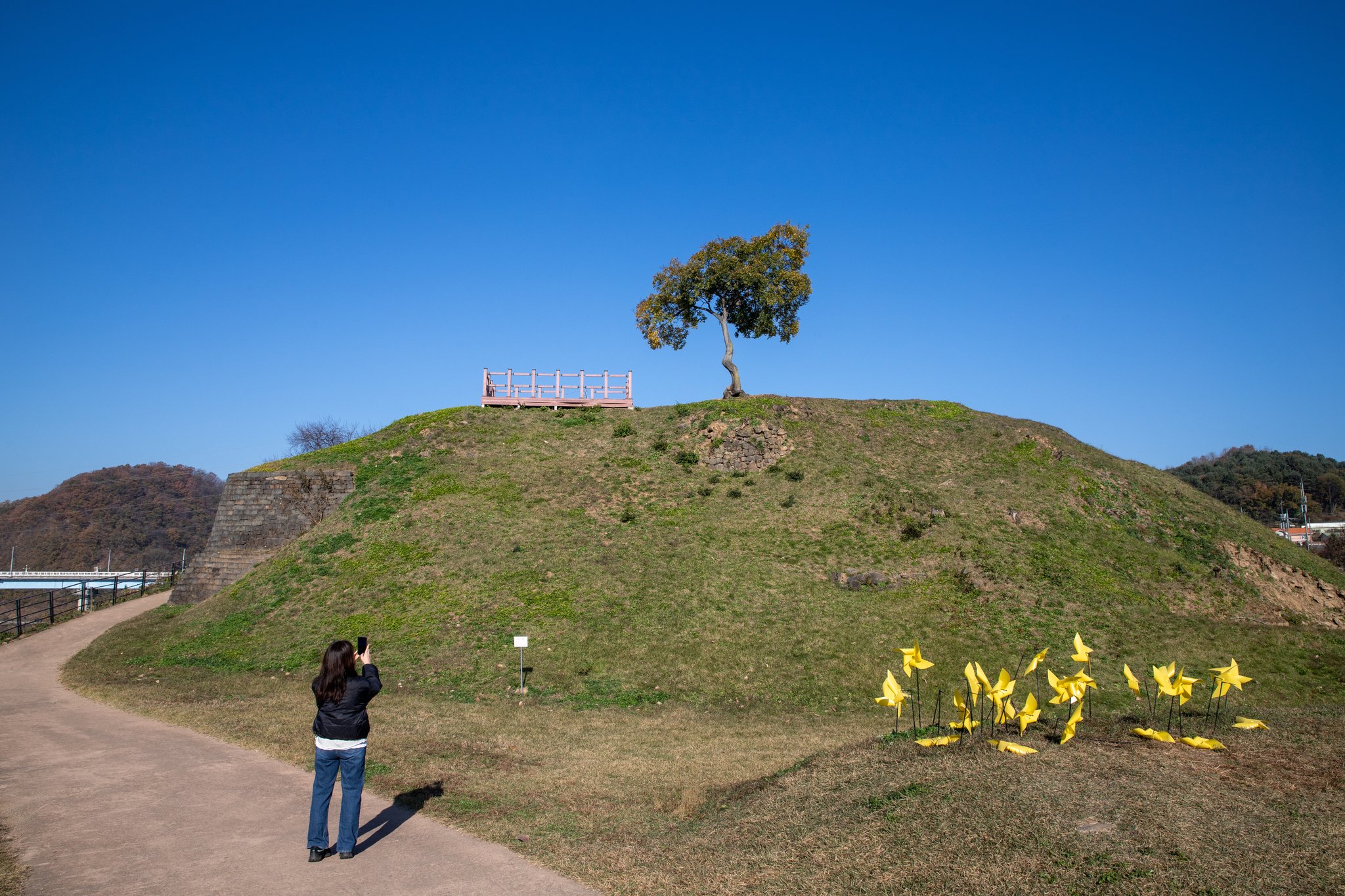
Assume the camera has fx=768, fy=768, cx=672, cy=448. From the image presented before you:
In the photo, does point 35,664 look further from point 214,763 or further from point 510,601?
point 214,763

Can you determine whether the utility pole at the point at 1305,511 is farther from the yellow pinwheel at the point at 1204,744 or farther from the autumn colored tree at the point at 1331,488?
the yellow pinwheel at the point at 1204,744

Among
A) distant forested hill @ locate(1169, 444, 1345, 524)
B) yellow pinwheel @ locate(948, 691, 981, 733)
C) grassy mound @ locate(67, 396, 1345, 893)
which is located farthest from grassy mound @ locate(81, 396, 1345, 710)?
distant forested hill @ locate(1169, 444, 1345, 524)

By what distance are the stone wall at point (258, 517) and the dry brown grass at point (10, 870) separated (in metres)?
20.7

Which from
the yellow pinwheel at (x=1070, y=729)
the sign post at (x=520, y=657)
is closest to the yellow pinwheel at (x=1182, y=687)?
the yellow pinwheel at (x=1070, y=729)

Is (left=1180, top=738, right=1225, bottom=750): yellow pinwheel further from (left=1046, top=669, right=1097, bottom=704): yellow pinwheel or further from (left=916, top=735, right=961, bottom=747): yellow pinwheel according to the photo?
(left=916, top=735, right=961, bottom=747): yellow pinwheel

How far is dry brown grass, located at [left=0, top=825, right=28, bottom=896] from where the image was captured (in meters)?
6.58

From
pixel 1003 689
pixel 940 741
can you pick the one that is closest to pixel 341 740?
pixel 940 741

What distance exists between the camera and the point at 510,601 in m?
22.4

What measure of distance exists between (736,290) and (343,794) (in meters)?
32.2

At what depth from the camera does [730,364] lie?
124 feet

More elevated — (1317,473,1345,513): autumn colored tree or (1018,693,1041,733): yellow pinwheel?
(1317,473,1345,513): autumn colored tree

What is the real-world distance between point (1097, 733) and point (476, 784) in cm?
805

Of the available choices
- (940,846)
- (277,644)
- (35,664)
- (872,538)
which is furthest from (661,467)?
(940,846)

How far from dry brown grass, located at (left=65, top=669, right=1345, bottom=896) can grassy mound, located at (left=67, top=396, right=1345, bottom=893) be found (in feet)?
0.16
